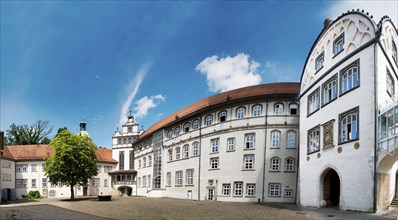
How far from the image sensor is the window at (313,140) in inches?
968

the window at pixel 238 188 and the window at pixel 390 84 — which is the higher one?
the window at pixel 390 84

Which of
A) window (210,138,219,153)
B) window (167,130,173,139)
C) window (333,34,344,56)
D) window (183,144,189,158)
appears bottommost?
window (183,144,189,158)

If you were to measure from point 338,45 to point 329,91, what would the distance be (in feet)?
10.2

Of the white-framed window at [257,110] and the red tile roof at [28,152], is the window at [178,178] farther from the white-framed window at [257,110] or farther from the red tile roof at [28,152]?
the red tile roof at [28,152]

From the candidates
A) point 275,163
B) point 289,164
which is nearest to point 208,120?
point 275,163

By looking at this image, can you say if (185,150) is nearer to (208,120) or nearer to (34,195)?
(208,120)

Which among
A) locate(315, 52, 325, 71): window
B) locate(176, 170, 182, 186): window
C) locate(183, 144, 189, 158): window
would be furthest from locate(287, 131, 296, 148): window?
locate(176, 170, 182, 186): window

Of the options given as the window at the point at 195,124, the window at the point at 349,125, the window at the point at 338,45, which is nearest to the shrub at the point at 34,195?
the window at the point at 195,124

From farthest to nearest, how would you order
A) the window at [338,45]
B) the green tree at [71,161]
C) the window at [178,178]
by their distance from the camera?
1. the window at [178,178]
2. the green tree at [71,161]
3. the window at [338,45]

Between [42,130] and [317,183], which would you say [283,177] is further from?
[42,130]

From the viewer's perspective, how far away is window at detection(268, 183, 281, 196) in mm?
31445

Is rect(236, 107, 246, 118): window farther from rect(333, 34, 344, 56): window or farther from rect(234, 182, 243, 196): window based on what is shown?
rect(333, 34, 344, 56): window

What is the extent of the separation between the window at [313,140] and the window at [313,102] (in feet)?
5.11

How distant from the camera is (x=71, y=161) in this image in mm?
39406
